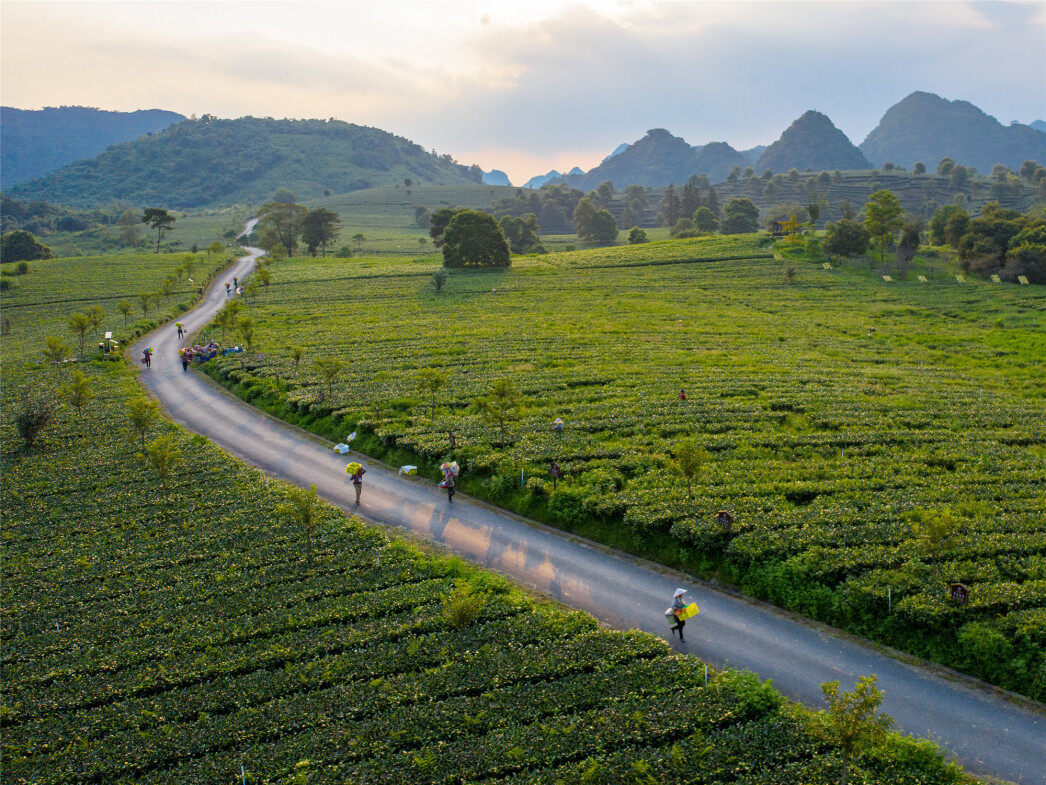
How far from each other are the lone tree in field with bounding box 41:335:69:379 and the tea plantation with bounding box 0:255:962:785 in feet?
98.9

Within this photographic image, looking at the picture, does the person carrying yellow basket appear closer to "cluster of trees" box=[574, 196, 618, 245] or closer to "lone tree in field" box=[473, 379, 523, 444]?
"lone tree in field" box=[473, 379, 523, 444]

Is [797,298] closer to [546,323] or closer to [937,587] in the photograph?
[546,323]

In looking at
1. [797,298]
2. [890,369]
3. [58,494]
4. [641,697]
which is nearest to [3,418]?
[58,494]

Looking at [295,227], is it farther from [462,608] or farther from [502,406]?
[462,608]

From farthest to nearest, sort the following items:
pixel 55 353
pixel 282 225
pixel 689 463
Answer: pixel 282 225
pixel 55 353
pixel 689 463

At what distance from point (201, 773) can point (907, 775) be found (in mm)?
16882

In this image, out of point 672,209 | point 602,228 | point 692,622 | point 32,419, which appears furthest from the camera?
point 672,209

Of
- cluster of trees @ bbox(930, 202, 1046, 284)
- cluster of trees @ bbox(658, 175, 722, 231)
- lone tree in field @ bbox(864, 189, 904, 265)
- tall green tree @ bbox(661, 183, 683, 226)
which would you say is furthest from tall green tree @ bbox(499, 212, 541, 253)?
cluster of trees @ bbox(930, 202, 1046, 284)

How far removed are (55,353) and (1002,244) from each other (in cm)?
11372

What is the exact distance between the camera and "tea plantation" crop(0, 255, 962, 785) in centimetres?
1486

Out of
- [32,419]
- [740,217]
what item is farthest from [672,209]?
[32,419]

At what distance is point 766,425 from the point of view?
3488cm

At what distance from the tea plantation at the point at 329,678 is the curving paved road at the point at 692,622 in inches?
69.0

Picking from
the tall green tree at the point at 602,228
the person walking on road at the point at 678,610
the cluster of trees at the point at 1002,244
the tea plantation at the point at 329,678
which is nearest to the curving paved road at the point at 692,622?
the person walking on road at the point at 678,610
